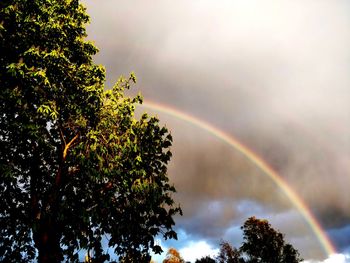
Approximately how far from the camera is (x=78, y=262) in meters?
19.0

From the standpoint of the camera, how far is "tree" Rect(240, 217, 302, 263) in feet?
225

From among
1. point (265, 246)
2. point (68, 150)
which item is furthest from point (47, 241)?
point (265, 246)

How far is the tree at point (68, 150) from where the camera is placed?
1510 centimetres

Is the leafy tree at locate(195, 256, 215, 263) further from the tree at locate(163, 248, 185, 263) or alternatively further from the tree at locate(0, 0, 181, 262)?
the tree at locate(0, 0, 181, 262)

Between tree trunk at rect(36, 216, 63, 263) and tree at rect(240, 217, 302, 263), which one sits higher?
tree at rect(240, 217, 302, 263)

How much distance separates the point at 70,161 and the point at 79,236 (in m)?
4.18

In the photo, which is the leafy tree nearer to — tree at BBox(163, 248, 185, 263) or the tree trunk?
tree at BBox(163, 248, 185, 263)

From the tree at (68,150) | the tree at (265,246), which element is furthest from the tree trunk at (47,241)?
the tree at (265,246)

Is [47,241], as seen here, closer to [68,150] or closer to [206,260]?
[68,150]

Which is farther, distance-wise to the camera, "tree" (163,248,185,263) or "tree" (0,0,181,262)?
"tree" (163,248,185,263)

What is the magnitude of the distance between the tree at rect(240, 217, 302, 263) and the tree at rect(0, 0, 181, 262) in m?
54.3

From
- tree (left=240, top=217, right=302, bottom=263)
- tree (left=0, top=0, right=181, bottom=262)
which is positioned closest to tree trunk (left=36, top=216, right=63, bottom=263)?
tree (left=0, top=0, right=181, bottom=262)

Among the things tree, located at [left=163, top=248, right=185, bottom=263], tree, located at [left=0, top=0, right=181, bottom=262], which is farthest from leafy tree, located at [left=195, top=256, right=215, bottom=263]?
tree, located at [left=0, top=0, right=181, bottom=262]

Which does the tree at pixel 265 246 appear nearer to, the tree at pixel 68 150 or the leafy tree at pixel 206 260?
the leafy tree at pixel 206 260
